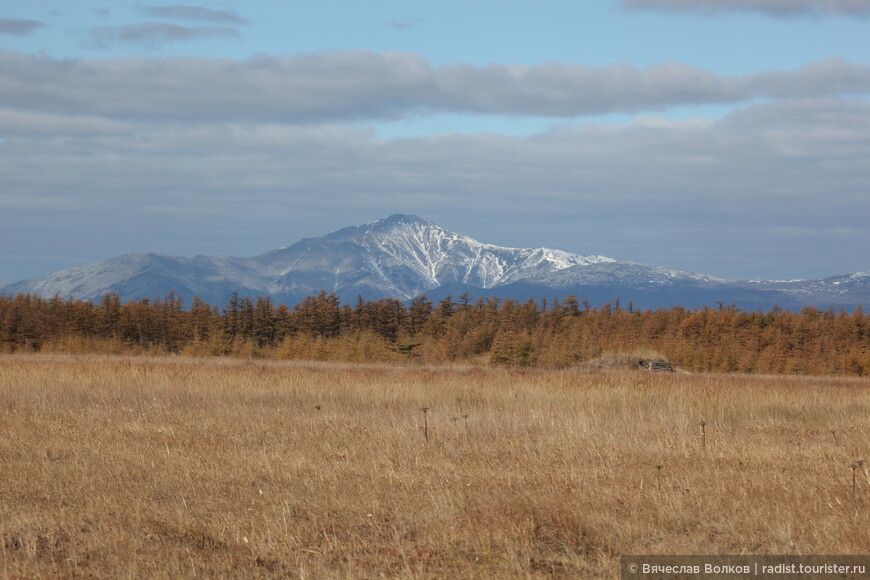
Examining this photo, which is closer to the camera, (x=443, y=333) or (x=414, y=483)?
(x=414, y=483)

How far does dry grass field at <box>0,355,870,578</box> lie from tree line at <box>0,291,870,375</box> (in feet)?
68.7

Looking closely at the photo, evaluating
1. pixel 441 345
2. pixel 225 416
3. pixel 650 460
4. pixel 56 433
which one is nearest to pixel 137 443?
pixel 56 433

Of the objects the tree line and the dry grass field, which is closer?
the dry grass field

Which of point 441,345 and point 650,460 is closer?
point 650,460

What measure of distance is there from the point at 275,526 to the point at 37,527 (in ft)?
7.70

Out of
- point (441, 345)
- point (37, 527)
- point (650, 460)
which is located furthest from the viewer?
point (441, 345)

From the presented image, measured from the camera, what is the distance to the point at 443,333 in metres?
48.2

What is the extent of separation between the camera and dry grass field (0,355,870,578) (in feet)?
24.3

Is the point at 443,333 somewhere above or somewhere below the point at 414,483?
above

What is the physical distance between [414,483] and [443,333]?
125ft

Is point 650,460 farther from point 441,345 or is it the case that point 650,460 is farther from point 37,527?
point 441,345

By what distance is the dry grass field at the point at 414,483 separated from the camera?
7.41 metres

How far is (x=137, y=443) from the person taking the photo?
41.9 feet

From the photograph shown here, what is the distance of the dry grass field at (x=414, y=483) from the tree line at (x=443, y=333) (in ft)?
68.7
